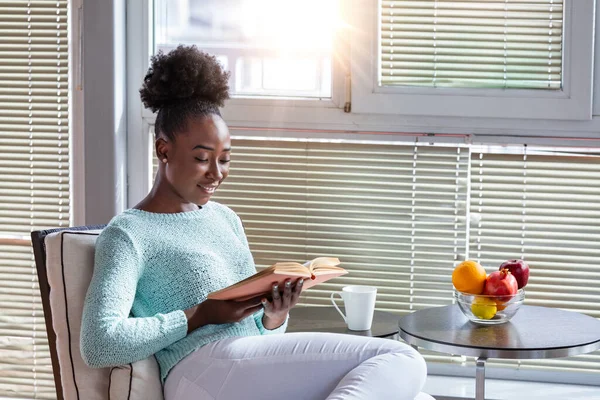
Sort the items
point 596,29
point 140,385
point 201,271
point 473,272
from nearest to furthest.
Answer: point 140,385 < point 201,271 < point 473,272 < point 596,29

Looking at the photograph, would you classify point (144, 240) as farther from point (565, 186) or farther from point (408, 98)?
point (565, 186)

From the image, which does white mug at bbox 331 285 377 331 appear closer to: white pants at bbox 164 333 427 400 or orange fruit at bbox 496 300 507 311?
orange fruit at bbox 496 300 507 311

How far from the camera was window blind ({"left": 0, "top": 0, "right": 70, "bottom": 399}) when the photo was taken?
9.77ft

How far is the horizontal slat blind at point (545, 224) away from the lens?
2.72m

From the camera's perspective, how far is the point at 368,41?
9.14 ft

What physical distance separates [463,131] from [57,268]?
1465 millimetres

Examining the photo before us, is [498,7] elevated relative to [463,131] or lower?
elevated

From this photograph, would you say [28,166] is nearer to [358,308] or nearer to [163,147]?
[163,147]

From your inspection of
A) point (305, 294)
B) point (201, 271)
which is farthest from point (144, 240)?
point (305, 294)

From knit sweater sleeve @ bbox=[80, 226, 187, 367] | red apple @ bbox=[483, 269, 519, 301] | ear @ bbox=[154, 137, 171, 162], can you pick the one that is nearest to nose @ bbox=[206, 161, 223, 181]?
Result: ear @ bbox=[154, 137, 171, 162]

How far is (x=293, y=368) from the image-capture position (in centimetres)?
176

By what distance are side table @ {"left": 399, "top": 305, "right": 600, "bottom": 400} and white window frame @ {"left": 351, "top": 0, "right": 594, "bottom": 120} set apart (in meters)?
0.70

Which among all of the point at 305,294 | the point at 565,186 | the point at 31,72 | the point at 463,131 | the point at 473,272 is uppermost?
the point at 31,72

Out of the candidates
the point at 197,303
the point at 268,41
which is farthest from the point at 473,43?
the point at 197,303
